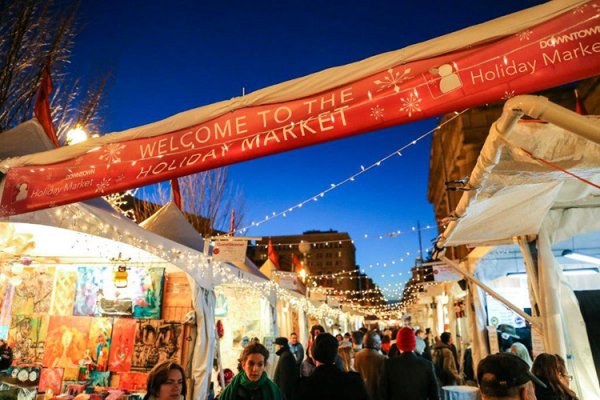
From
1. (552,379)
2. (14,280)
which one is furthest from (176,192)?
(552,379)

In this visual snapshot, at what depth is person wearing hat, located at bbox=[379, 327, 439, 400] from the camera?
4.51 meters

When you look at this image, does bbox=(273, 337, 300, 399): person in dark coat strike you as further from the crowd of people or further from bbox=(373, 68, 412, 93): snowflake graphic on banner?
bbox=(373, 68, 412, 93): snowflake graphic on banner

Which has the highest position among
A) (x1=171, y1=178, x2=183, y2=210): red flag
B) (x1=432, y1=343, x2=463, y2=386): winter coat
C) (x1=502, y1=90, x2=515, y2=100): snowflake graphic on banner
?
(x1=171, y1=178, x2=183, y2=210): red flag

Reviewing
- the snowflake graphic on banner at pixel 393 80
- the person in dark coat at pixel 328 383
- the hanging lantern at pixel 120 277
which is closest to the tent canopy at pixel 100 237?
the hanging lantern at pixel 120 277

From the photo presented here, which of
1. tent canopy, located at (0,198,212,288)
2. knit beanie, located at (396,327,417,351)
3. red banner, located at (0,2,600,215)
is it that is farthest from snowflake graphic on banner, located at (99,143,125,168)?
knit beanie, located at (396,327,417,351)

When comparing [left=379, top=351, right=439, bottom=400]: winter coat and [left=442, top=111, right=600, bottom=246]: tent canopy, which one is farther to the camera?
[left=379, top=351, right=439, bottom=400]: winter coat

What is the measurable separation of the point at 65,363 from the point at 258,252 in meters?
85.2

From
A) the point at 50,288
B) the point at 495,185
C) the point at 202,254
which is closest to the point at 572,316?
the point at 495,185

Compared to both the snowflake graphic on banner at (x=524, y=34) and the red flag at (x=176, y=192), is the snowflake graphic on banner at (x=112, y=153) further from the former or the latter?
the red flag at (x=176, y=192)

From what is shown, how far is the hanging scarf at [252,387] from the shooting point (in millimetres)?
3598

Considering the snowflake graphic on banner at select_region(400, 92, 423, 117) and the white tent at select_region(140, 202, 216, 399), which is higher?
the snowflake graphic on banner at select_region(400, 92, 423, 117)

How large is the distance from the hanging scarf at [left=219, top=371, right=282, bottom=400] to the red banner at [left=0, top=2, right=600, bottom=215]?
2.07 meters

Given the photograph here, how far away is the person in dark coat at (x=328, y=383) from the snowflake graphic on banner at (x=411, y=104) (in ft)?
6.98

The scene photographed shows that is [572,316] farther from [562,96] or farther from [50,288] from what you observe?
[562,96]
